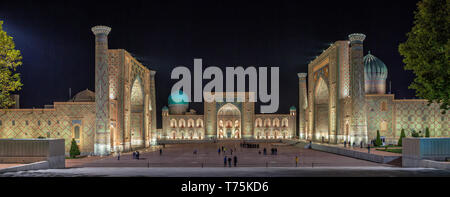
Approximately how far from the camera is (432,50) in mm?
14328

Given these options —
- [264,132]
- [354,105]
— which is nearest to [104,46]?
[354,105]

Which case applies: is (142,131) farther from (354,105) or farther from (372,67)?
(372,67)

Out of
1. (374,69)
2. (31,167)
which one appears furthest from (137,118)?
(374,69)

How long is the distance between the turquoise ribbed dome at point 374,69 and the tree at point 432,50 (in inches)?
900

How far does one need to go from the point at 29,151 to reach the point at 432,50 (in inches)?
677

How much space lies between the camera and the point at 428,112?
32.2m

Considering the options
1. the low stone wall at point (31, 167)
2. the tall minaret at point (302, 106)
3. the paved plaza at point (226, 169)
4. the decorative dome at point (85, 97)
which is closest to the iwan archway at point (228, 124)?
the tall minaret at point (302, 106)

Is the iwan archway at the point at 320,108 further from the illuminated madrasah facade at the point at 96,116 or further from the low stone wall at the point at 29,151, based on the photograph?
the low stone wall at the point at 29,151

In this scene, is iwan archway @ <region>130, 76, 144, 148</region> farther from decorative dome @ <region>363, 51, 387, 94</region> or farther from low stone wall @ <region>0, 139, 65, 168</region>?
decorative dome @ <region>363, 51, 387, 94</region>

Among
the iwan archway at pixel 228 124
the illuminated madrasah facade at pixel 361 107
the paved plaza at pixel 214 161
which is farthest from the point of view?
the iwan archway at pixel 228 124

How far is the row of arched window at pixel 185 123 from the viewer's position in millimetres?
55406

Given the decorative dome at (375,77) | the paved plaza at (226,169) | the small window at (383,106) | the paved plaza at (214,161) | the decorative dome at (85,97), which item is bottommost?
the paved plaza at (214,161)

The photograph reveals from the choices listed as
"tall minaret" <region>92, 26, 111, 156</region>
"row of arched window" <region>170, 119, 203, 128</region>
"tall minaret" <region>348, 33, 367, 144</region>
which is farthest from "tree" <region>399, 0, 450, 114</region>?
"row of arched window" <region>170, 119, 203, 128</region>
